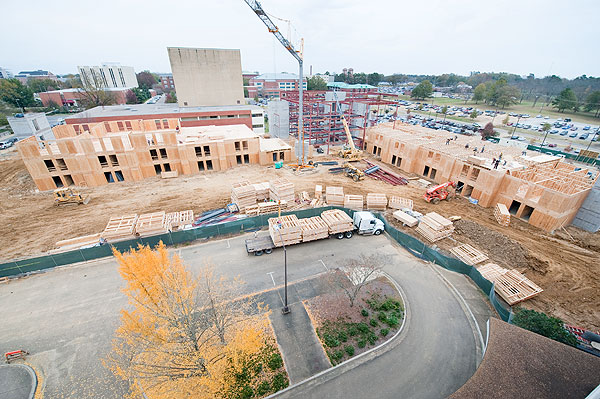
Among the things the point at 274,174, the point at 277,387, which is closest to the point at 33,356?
the point at 277,387

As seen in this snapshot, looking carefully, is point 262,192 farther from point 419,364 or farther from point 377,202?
point 419,364

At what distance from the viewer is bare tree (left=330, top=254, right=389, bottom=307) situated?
55.5 feet

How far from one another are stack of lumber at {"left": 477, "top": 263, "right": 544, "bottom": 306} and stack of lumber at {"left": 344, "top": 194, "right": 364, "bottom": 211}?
1153cm

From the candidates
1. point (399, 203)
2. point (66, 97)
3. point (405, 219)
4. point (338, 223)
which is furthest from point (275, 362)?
point (66, 97)

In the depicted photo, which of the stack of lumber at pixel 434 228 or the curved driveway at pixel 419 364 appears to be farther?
the stack of lumber at pixel 434 228

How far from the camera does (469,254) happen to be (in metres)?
20.3

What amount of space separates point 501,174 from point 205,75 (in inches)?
2338

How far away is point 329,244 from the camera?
21.7 m

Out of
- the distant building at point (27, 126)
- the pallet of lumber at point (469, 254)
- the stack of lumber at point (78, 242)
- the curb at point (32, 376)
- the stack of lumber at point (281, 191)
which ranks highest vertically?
the distant building at point (27, 126)

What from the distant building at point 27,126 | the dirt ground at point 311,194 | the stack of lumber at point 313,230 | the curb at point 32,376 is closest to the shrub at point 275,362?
the stack of lumber at point 313,230

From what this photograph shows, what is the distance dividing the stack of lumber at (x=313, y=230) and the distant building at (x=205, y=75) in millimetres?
50839

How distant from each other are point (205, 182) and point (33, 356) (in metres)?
23.1

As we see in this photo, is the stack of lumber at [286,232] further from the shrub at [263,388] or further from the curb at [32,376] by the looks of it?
the curb at [32,376]

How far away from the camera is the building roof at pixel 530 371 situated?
365 inches
